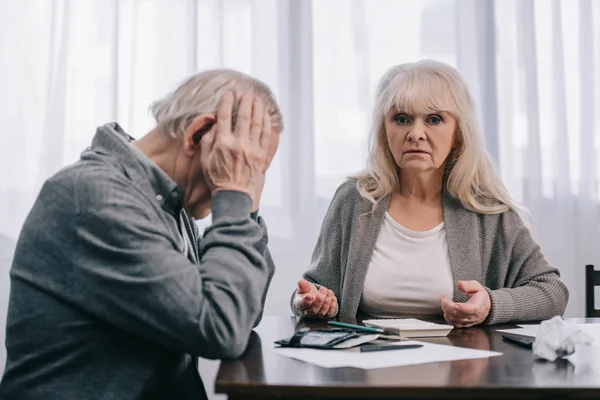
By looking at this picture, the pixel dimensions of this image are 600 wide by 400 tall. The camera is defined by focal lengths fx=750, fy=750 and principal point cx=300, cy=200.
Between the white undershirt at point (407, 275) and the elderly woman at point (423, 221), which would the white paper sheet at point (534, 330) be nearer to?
the elderly woman at point (423, 221)

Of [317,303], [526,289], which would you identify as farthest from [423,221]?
[317,303]

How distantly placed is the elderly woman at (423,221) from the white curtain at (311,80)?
732mm

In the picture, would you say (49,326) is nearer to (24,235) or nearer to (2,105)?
(24,235)

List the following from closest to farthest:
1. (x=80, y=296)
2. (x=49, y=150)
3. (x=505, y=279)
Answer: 1. (x=80, y=296)
2. (x=505, y=279)
3. (x=49, y=150)

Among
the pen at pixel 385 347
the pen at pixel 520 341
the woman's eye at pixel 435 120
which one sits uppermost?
the woman's eye at pixel 435 120

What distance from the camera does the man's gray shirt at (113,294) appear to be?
100cm

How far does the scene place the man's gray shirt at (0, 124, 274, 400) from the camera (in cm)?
100

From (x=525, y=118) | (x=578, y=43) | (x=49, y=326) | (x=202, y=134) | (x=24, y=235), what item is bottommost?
(x=49, y=326)

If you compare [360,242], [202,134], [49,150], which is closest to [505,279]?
[360,242]

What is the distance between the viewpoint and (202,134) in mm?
1198

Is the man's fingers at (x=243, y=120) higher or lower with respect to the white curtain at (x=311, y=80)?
lower

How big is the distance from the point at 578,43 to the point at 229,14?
129 cm

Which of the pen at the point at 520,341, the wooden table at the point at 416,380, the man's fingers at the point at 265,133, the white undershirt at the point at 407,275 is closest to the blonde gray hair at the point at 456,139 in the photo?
the white undershirt at the point at 407,275

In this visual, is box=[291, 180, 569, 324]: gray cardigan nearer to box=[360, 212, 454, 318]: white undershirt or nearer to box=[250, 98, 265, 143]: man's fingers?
box=[360, 212, 454, 318]: white undershirt
